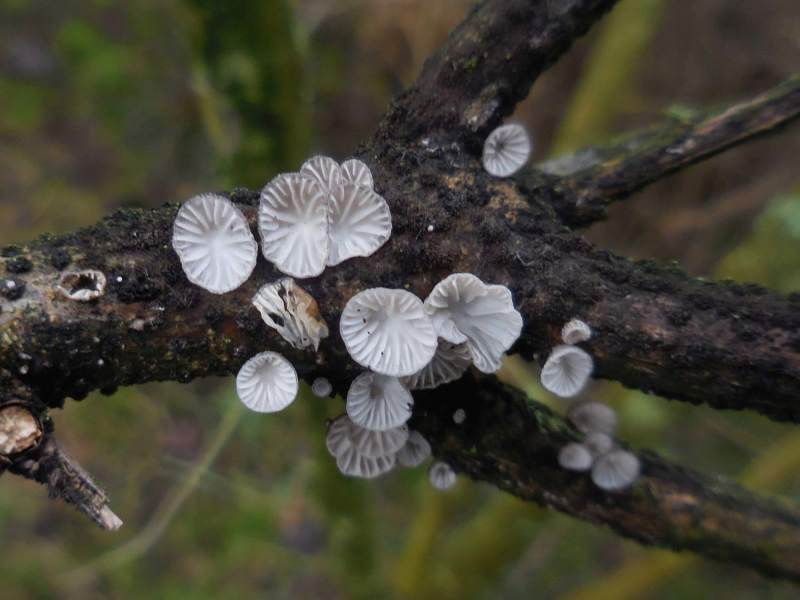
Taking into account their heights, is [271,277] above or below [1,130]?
below

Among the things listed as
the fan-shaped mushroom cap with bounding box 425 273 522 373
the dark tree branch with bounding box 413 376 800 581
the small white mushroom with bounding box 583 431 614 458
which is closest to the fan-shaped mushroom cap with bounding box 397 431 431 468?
the dark tree branch with bounding box 413 376 800 581

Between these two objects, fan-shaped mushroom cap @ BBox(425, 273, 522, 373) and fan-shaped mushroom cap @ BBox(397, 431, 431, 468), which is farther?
fan-shaped mushroom cap @ BBox(397, 431, 431, 468)

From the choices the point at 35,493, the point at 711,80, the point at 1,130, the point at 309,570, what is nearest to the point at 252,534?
the point at 309,570

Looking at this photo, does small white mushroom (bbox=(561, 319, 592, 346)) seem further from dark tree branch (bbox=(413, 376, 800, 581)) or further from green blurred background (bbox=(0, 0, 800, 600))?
green blurred background (bbox=(0, 0, 800, 600))

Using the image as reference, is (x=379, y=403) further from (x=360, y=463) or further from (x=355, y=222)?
(x=355, y=222)

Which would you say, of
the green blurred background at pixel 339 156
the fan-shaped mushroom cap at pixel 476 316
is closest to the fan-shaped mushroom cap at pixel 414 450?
the fan-shaped mushroom cap at pixel 476 316

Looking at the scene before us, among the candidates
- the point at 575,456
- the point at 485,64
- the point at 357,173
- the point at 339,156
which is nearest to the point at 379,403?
the point at 357,173

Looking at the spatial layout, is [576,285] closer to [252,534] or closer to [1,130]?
[252,534]
